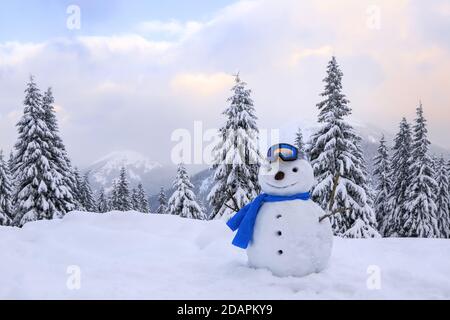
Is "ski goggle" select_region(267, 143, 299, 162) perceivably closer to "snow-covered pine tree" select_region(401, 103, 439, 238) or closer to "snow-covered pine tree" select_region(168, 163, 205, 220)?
"snow-covered pine tree" select_region(168, 163, 205, 220)

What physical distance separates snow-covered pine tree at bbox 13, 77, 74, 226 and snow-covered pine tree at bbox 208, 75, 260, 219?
8.66 meters

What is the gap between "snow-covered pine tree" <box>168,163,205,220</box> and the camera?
25.0m

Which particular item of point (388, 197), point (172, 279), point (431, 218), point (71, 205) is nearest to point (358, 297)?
point (172, 279)

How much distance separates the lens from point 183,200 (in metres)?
25.2

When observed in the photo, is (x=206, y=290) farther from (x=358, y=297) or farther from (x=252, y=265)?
(x=358, y=297)

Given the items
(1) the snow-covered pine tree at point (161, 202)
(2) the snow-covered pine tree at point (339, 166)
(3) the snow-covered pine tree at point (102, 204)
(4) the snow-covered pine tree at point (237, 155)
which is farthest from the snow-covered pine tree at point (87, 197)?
(2) the snow-covered pine tree at point (339, 166)

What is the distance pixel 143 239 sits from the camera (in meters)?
8.50

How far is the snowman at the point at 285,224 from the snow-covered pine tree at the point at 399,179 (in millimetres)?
20832

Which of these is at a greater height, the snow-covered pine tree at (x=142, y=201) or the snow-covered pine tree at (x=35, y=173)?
the snow-covered pine tree at (x=35, y=173)

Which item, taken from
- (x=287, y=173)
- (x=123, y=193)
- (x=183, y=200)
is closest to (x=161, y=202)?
(x=123, y=193)

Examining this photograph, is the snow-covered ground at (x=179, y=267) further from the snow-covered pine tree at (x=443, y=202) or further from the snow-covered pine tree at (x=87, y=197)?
the snow-covered pine tree at (x=87, y=197)

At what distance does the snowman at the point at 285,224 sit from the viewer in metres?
5.60

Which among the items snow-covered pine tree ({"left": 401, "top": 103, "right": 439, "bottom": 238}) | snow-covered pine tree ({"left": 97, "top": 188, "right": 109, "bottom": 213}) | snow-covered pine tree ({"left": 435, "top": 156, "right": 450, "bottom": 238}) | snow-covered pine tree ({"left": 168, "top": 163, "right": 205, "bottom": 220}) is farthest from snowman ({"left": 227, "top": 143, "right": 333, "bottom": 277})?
snow-covered pine tree ({"left": 97, "top": 188, "right": 109, "bottom": 213})

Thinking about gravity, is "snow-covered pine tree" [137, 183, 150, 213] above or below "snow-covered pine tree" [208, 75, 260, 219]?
below
